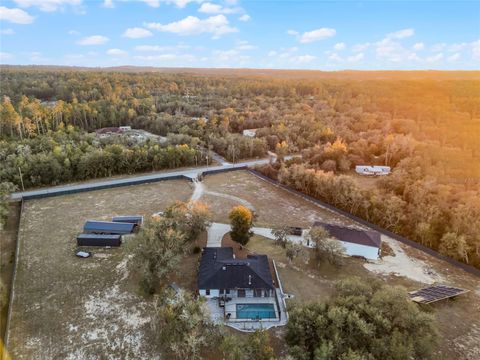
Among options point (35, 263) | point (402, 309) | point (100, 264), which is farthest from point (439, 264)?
point (35, 263)

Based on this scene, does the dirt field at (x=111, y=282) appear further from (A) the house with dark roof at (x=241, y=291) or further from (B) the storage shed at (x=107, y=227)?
(B) the storage shed at (x=107, y=227)

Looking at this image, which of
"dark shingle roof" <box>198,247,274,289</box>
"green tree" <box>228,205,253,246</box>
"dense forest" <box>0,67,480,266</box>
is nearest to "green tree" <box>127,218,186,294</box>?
"dark shingle roof" <box>198,247,274,289</box>

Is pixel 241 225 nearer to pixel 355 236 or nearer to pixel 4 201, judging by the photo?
pixel 355 236

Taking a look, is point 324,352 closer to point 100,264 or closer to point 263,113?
point 100,264

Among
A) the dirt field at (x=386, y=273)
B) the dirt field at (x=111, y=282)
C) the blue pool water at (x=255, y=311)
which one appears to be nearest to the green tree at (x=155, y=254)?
the dirt field at (x=111, y=282)

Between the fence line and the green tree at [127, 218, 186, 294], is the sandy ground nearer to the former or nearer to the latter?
the fence line

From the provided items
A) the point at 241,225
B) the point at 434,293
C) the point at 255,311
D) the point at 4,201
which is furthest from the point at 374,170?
the point at 4,201
